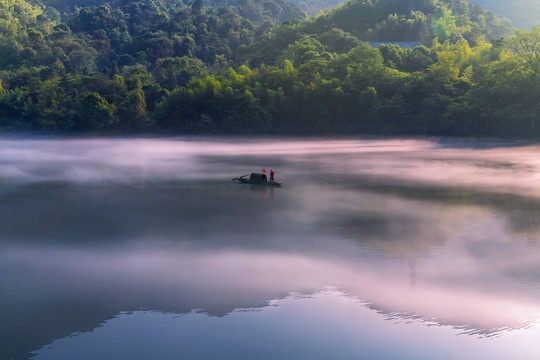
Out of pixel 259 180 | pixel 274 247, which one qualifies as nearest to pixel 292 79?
pixel 259 180

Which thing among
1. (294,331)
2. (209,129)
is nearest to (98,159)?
(209,129)

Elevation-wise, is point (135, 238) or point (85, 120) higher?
point (85, 120)

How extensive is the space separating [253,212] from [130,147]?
1601 inches

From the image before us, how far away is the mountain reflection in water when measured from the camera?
42.1ft

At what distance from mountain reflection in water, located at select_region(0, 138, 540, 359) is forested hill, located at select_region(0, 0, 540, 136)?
26183 mm

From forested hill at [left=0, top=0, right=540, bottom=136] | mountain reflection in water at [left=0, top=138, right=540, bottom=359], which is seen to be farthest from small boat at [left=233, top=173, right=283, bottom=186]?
forested hill at [left=0, top=0, right=540, bottom=136]

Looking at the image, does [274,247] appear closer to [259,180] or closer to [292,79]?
[259,180]

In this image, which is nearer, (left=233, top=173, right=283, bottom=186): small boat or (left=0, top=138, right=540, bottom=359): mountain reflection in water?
(left=0, top=138, right=540, bottom=359): mountain reflection in water

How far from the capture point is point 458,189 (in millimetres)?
30422

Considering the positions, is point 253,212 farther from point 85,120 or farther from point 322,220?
point 85,120

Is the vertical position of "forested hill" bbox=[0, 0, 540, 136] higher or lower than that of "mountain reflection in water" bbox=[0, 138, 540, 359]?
higher

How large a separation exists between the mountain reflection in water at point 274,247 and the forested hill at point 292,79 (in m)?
26.2

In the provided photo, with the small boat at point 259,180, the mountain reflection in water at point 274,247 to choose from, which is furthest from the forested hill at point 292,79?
the small boat at point 259,180

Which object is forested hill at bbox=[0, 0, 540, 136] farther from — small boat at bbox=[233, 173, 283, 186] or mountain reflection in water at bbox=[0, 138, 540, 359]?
small boat at bbox=[233, 173, 283, 186]
